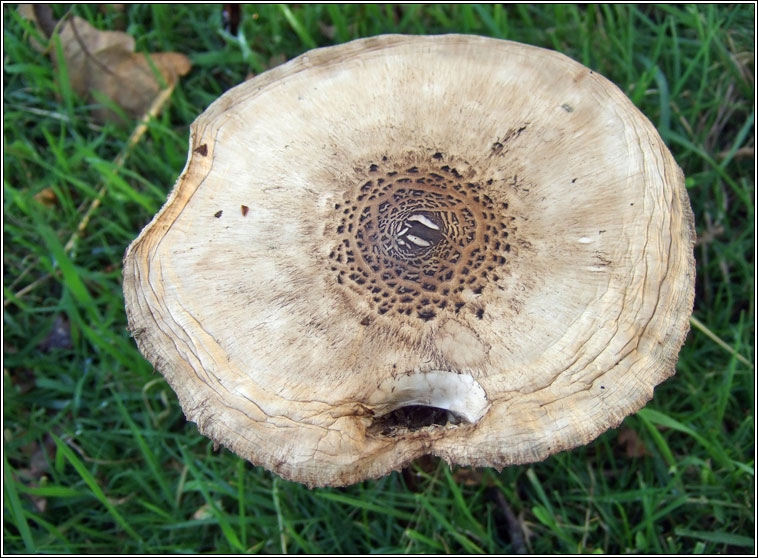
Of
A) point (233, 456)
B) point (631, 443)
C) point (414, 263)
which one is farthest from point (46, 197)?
point (631, 443)

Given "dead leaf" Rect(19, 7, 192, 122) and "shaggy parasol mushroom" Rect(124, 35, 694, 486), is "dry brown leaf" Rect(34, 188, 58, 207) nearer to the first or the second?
"dead leaf" Rect(19, 7, 192, 122)

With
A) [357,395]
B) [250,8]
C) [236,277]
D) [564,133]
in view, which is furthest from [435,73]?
[250,8]

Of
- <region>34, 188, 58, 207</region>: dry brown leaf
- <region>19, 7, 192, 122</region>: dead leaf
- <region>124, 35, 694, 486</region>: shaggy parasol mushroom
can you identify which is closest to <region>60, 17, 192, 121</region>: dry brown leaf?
<region>19, 7, 192, 122</region>: dead leaf

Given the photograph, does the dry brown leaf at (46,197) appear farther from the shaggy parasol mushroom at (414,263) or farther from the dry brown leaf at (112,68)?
the shaggy parasol mushroom at (414,263)

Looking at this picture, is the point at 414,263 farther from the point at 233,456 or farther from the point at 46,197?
the point at 46,197

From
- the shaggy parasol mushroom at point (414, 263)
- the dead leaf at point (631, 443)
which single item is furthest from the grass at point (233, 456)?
the shaggy parasol mushroom at point (414, 263)

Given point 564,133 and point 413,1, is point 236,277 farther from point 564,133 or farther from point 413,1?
point 413,1

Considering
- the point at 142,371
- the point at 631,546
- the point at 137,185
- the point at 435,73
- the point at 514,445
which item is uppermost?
the point at 435,73
